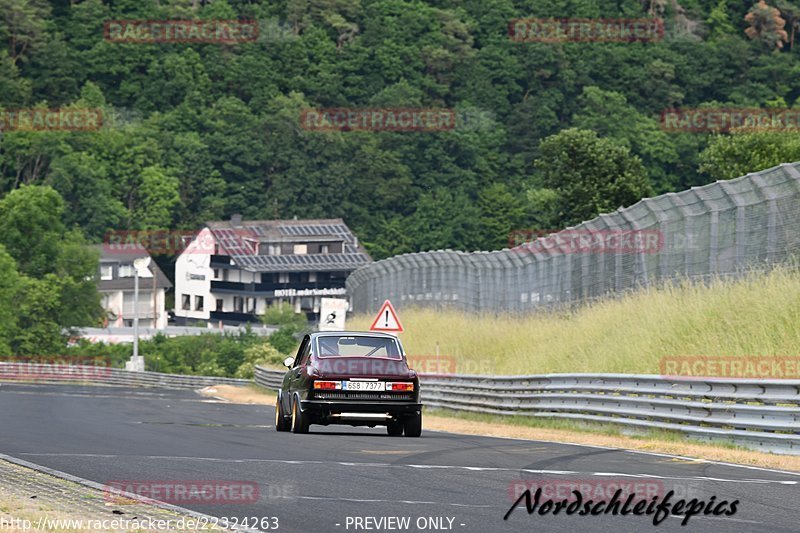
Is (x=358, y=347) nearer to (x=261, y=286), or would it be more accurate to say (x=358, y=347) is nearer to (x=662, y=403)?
(x=662, y=403)

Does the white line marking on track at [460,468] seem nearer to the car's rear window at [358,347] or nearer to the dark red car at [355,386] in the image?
the dark red car at [355,386]

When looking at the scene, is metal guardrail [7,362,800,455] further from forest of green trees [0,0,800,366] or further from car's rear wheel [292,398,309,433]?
forest of green trees [0,0,800,366]

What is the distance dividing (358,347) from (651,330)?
8.52 meters

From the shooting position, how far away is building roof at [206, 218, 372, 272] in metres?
153

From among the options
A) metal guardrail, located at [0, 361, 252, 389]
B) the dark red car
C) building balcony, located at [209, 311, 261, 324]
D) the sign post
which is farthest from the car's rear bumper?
building balcony, located at [209, 311, 261, 324]

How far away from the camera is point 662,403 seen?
22.0m

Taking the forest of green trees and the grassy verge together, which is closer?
the grassy verge

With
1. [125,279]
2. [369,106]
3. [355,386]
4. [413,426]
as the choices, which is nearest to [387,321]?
[413,426]

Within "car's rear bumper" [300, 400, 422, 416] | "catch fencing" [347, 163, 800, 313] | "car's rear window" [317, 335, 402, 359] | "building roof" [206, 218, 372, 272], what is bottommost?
"car's rear bumper" [300, 400, 422, 416]

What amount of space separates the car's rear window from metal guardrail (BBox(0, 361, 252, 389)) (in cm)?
5188

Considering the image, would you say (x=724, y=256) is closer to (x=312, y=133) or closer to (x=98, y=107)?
(x=312, y=133)

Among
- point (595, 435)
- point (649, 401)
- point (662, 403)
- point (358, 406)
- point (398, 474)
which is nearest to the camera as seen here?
point (398, 474)

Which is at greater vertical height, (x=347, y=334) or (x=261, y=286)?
(x=261, y=286)

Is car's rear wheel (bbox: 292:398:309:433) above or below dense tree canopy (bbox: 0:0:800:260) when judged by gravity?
below
